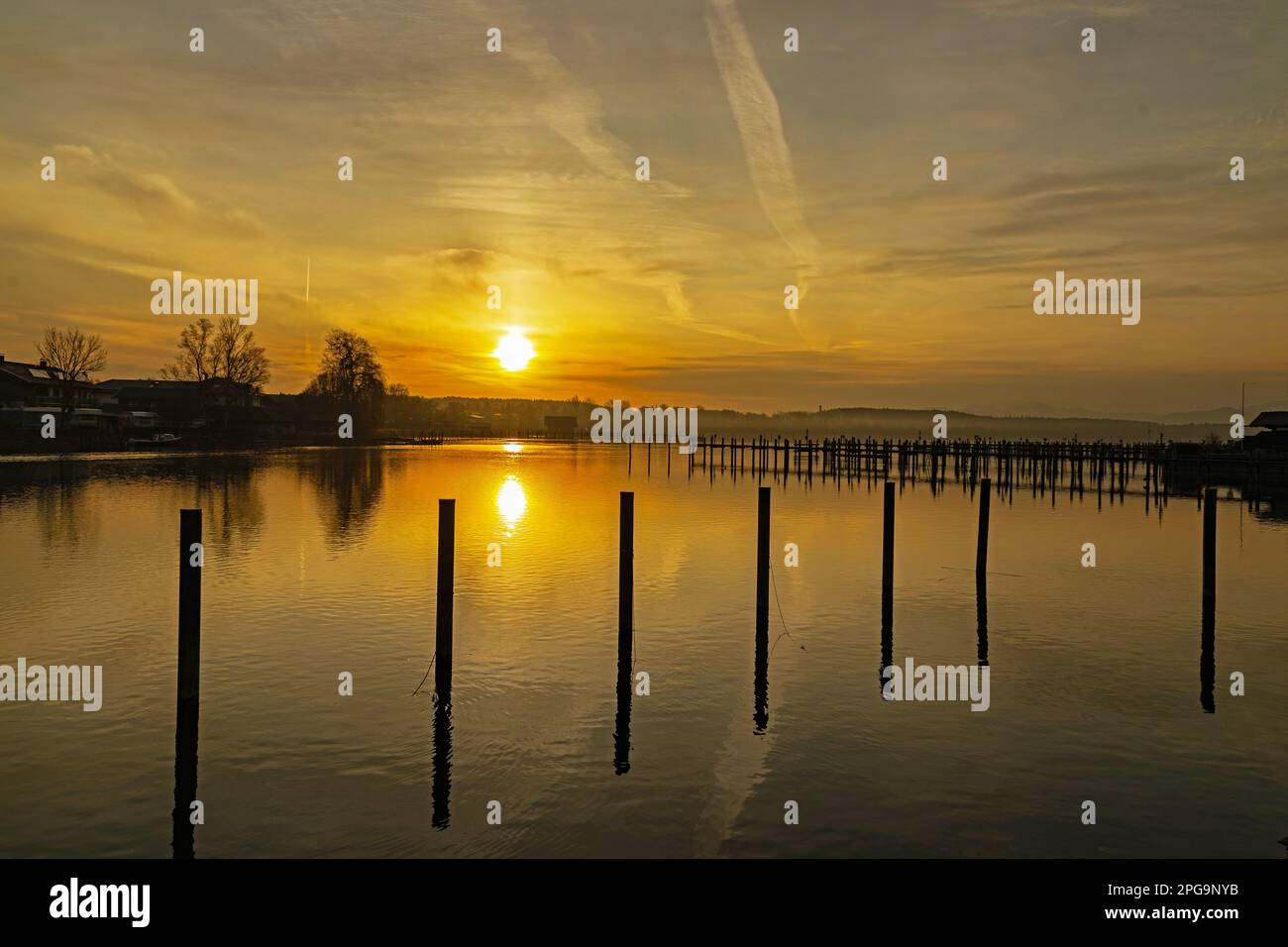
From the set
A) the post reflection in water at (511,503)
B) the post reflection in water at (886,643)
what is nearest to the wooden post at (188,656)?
the post reflection in water at (886,643)

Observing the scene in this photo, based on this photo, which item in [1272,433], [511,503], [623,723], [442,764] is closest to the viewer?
[442,764]

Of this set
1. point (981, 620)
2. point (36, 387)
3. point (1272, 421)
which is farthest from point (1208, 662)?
point (36, 387)

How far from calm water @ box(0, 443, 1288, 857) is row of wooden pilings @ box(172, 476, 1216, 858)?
21 cm

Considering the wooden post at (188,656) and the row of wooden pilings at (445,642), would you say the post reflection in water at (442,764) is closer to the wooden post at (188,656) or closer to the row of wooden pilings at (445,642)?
the row of wooden pilings at (445,642)

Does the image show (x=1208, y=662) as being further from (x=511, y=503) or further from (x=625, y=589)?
(x=511, y=503)

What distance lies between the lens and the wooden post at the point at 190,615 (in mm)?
12219

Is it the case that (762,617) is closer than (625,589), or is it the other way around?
(625,589)

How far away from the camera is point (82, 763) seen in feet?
40.7

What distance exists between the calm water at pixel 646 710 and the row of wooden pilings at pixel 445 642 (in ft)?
0.68

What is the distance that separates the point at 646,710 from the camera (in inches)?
601

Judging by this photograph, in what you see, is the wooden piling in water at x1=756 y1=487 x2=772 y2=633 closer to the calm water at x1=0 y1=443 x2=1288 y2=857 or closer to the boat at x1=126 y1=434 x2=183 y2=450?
the calm water at x1=0 y1=443 x2=1288 y2=857

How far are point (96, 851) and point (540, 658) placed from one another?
9.56 metres

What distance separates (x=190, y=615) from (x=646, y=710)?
726 cm
